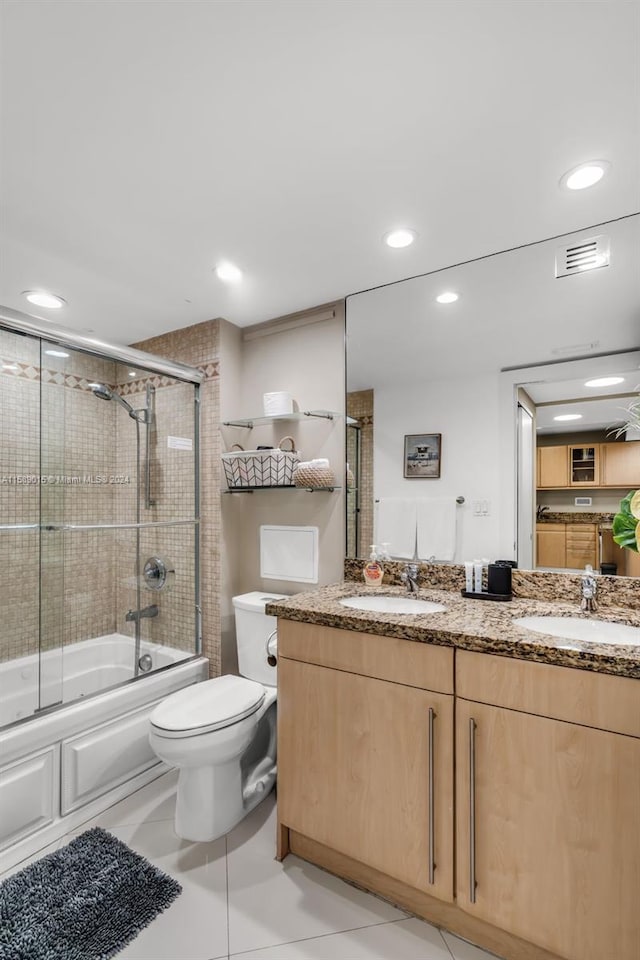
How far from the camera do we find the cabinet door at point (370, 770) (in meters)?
1.38

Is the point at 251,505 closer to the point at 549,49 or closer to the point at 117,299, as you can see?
the point at 117,299

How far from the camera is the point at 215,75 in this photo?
1128 millimetres

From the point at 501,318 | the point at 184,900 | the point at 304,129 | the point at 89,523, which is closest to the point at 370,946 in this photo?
the point at 184,900

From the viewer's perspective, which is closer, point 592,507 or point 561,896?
point 561,896

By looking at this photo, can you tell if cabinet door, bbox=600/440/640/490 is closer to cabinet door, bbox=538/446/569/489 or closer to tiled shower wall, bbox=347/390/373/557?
cabinet door, bbox=538/446/569/489

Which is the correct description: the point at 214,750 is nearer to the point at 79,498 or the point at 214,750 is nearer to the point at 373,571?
the point at 373,571

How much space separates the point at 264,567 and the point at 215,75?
207cm

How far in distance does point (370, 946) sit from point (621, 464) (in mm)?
1759

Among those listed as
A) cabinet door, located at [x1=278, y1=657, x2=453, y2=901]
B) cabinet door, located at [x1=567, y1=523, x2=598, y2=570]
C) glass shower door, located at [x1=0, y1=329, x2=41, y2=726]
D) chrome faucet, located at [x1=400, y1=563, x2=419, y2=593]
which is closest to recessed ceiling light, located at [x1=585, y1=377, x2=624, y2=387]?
cabinet door, located at [x1=567, y1=523, x2=598, y2=570]

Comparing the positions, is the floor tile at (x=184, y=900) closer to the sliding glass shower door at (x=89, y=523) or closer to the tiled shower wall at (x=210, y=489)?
the sliding glass shower door at (x=89, y=523)

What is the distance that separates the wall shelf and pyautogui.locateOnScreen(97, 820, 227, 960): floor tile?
1847 millimetres

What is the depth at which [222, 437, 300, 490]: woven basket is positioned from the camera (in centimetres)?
240

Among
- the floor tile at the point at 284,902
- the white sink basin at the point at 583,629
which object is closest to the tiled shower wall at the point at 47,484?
the floor tile at the point at 284,902

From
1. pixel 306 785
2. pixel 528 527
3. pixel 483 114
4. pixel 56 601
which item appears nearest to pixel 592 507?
pixel 528 527
